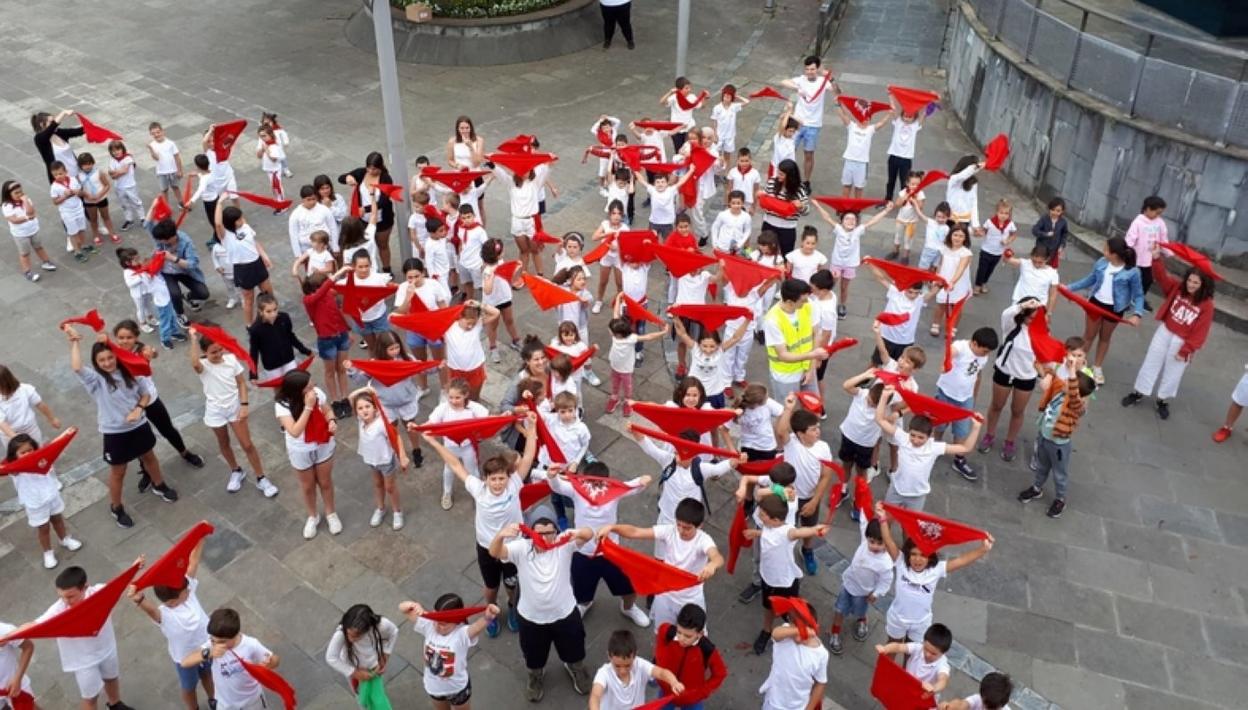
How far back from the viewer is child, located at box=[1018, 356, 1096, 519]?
8195mm

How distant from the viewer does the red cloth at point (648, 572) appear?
6.34m

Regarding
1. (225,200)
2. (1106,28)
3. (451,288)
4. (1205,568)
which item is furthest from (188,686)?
(1106,28)

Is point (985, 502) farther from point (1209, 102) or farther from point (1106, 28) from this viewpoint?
point (1106, 28)

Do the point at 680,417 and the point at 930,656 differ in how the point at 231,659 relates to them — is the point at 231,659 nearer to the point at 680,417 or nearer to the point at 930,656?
the point at 680,417

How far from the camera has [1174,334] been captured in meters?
9.75

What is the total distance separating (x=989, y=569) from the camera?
828 cm

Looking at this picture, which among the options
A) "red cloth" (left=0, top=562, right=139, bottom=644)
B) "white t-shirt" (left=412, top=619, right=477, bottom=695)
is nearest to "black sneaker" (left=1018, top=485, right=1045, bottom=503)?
"white t-shirt" (left=412, top=619, right=477, bottom=695)

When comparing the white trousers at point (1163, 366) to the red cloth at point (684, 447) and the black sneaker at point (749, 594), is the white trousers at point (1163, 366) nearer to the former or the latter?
the black sneaker at point (749, 594)

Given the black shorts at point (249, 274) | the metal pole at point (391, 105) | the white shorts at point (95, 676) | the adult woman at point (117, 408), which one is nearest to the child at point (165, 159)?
the black shorts at point (249, 274)

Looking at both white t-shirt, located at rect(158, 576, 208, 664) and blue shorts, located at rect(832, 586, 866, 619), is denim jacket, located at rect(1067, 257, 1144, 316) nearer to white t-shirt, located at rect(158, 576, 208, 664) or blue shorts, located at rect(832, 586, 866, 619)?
blue shorts, located at rect(832, 586, 866, 619)

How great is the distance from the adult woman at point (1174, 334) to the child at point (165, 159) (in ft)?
40.0

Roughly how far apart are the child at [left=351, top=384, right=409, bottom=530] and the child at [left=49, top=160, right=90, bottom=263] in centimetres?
639

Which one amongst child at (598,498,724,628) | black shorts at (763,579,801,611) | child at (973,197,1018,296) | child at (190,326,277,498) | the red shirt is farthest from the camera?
child at (973,197,1018,296)

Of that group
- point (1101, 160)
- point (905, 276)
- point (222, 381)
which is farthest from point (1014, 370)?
point (222, 381)
